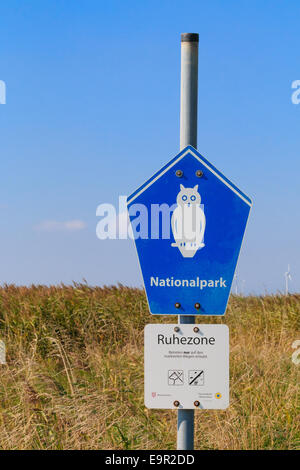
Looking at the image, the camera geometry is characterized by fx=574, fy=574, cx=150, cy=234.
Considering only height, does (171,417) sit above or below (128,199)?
below

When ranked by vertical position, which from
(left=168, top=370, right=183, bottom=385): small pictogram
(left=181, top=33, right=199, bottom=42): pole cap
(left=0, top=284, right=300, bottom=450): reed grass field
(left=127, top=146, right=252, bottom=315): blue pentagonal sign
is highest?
(left=181, top=33, right=199, bottom=42): pole cap

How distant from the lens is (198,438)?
5406 millimetres

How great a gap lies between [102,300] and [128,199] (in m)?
8.78

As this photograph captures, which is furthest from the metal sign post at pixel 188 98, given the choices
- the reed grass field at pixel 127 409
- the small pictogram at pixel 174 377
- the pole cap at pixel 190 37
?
the reed grass field at pixel 127 409

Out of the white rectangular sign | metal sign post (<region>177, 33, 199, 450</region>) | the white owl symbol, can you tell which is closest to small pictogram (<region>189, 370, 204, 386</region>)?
the white rectangular sign

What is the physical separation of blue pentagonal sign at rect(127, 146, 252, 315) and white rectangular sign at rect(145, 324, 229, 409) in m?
0.13

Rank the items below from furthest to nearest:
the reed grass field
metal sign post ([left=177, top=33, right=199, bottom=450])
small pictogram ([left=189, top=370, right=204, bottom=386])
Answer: the reed grass field, metal sign post ([left=177, top=33, right=199, bottom=450]), small pictogram ([left=189, top=370, right=204, bottom=386])

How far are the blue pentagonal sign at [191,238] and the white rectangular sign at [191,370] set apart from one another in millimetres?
130

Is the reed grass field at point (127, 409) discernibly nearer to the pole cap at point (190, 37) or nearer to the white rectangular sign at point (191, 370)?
the white rectangular sign at point (191, 370)

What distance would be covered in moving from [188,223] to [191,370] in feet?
2.94

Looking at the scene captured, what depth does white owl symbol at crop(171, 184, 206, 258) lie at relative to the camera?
11.5 feet

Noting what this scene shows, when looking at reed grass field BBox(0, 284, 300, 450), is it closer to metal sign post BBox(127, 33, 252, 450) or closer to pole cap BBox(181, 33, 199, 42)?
metal sign post BBox(127, 33, 252, 450)
